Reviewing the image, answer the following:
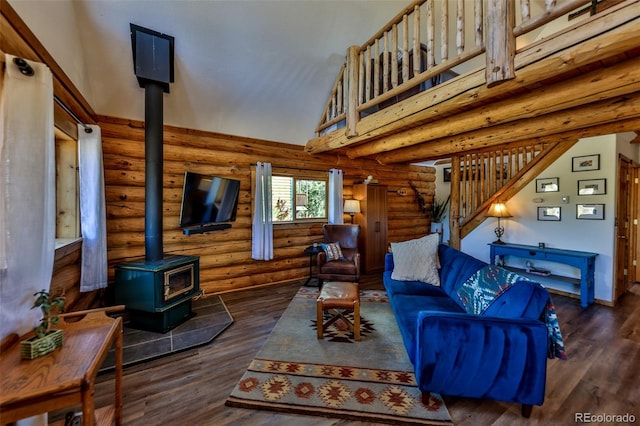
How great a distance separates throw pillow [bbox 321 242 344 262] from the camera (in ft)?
14.1

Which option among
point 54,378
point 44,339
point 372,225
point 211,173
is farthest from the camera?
point 372,225

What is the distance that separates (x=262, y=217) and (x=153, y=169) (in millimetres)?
1799

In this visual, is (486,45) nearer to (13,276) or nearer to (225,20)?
(225,20)

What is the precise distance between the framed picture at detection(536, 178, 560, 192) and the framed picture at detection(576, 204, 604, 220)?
40 centimetres

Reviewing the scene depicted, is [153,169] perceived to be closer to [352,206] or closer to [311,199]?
[311,199]

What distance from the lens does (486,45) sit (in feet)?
7.25

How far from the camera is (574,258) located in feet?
12.1

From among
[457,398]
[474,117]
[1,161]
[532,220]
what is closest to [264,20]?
[474,117]

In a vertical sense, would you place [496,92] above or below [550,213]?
above

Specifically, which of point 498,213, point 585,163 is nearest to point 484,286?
point 498,213

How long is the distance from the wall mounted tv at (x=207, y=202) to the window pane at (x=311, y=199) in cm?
130

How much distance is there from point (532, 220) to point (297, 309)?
423cm

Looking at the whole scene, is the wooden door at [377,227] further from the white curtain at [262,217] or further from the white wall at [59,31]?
the white wall at [59,31]

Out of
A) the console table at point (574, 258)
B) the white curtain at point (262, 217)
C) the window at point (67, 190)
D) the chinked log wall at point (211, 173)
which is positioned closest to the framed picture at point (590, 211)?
the console table at point (574, 258)
